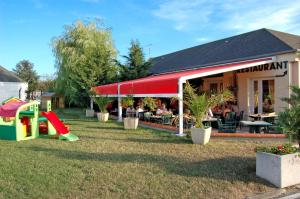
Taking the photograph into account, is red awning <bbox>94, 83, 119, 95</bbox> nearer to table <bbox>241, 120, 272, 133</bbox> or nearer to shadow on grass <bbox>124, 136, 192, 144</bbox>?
shadow on grass <bbox>124, 136, 192, 144</bbox>

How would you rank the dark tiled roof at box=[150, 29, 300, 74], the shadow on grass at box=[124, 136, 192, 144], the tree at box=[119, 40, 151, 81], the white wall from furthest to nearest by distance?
the white wall, the tree at box=[119, 40, 151, 81], the dark tiled roof at box=[150, 29, 300, 74], the shadow on grass at box=[124, 136, 192, 144]

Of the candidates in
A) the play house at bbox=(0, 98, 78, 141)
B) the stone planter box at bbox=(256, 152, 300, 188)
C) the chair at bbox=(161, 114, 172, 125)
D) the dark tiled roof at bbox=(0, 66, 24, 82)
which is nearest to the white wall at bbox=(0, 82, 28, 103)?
the dark tiled roof at bbox=(0, 66, 24, 82)

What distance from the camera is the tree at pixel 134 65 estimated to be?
27438 millimetres

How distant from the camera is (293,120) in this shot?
7.20 m

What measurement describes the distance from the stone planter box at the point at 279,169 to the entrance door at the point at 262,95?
34.1 ft

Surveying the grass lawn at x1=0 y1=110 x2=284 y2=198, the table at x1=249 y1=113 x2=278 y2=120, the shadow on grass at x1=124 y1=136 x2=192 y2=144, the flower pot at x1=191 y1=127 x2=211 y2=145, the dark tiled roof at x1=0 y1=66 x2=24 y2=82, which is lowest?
the grass lawn at x1=0 y1=110 x2=284 y2=198

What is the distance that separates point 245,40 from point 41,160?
17445mm

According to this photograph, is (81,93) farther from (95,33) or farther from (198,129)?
(198,129)

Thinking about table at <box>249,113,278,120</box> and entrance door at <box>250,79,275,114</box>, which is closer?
table at <box>249,113,278,120</box>

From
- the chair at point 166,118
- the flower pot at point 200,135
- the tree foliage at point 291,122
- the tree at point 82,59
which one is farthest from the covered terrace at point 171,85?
the tree at point 82,59

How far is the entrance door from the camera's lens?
16.9m

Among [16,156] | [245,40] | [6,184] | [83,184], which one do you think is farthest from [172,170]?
[245,40]

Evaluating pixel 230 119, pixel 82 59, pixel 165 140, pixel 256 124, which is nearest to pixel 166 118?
pixel 230 119

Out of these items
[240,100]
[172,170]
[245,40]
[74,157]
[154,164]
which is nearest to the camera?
[172,170]
